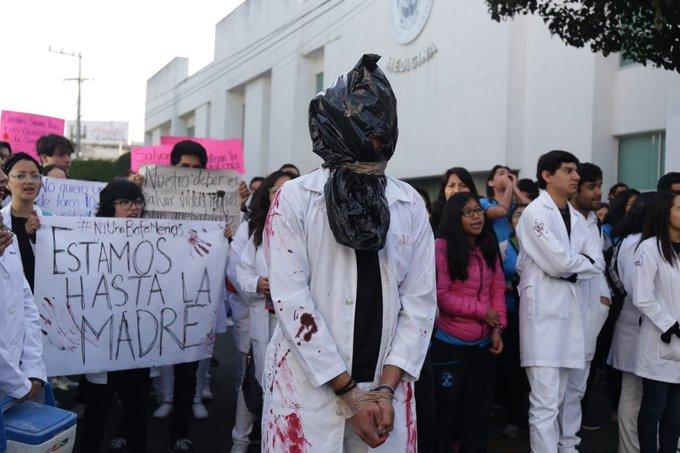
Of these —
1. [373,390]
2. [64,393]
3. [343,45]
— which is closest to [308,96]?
[343,45]

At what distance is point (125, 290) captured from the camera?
194 inches

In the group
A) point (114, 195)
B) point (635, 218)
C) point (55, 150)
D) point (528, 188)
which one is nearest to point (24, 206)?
point (114, 195)

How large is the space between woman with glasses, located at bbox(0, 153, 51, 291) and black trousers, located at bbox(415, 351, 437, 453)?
248 cm

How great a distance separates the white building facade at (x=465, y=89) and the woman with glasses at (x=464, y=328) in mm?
6076

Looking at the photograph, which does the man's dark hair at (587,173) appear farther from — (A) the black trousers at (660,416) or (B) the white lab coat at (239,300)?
(B) the white lab coat at (239,300)

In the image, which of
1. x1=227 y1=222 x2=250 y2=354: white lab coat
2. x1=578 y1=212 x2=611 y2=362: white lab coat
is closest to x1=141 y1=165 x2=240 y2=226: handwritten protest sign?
x1=227 y1=222 x2=250 y2=354: white lab coat

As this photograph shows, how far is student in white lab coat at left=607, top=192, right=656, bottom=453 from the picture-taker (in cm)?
509

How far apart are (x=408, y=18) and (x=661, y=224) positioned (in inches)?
488

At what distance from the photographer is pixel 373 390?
248 centimetres

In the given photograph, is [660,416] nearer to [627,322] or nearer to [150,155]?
[627,322]

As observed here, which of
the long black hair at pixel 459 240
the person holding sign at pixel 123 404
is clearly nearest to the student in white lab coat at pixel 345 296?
the person holding sign at pixel 123 404

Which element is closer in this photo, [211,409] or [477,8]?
[211,409]

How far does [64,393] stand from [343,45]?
46.4 feet

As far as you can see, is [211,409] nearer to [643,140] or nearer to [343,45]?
[643,140]
